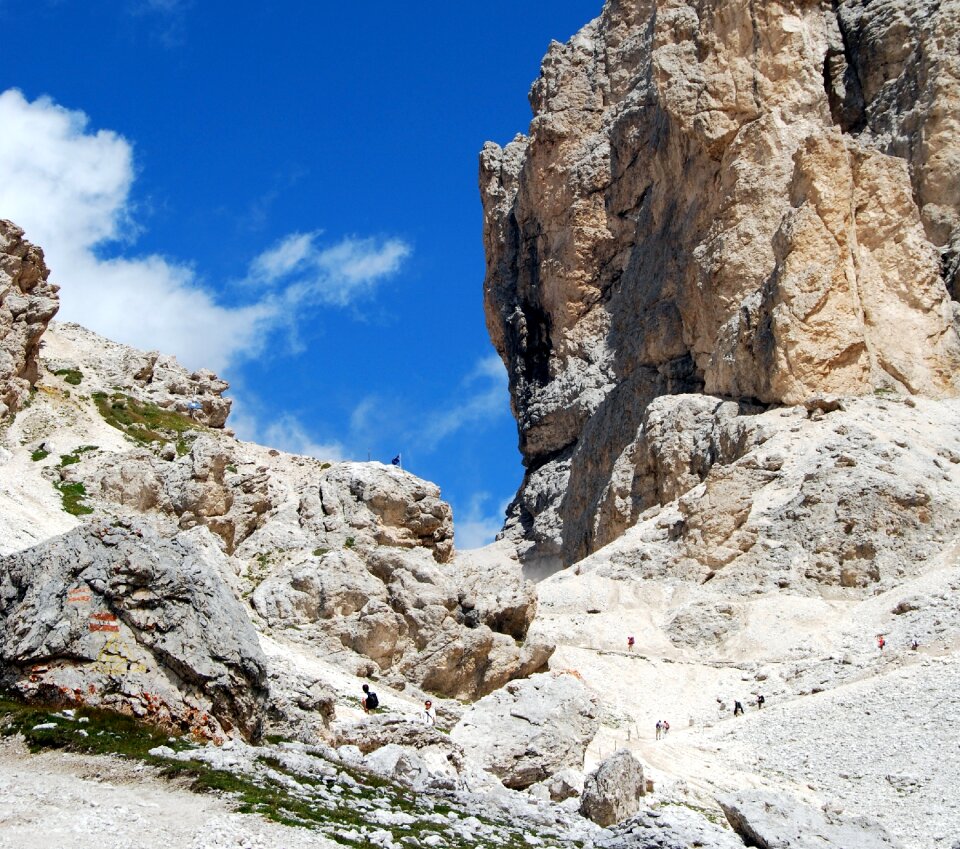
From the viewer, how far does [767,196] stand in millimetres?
73062

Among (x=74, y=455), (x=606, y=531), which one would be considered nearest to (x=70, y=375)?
(x=74, y=455)

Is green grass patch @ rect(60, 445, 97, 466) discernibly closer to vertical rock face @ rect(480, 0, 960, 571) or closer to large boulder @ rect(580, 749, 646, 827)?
large boulder @ rect(580, 749, 646, 827)

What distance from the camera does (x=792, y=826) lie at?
20.7 m

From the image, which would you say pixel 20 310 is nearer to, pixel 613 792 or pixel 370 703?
pixel 370 703

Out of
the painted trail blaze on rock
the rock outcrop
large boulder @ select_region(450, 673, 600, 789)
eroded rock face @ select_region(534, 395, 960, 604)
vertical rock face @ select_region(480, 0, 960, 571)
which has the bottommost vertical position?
the painted trail blaze on rock

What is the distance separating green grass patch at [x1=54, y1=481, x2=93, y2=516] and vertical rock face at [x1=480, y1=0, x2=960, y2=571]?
3794 centimetres

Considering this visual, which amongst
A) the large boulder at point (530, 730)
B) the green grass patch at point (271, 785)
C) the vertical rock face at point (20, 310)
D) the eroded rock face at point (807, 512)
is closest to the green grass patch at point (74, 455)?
the vertical rock face at point (20, 310)

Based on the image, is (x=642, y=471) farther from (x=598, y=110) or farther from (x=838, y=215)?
(x=598, y=110)

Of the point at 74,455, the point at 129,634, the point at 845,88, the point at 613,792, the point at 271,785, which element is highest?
the point at 845,88

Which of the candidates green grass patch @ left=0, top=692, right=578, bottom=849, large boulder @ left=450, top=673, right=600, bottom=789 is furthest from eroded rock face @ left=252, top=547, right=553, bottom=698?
green grass patch @ left=0, top=692, right=578, bottom=849

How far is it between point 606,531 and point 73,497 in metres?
42.4

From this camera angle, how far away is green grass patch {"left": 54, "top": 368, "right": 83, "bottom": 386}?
41741mm

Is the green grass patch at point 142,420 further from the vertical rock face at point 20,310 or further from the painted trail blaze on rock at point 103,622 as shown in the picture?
the painted trail blaze on rock at point 103,622

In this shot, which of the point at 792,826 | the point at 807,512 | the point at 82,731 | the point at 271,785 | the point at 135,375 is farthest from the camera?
the point at 807,512
